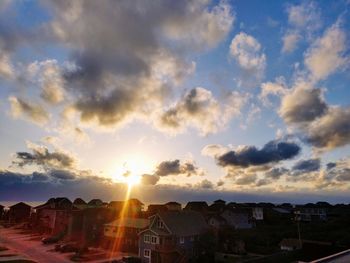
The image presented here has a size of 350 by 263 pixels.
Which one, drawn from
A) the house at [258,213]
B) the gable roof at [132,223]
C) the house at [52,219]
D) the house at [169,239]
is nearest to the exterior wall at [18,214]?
the house at [52,219]

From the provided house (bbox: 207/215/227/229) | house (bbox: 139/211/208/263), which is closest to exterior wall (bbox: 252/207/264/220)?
house (bbox: 207/215/227/229)

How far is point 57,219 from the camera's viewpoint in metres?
87.3

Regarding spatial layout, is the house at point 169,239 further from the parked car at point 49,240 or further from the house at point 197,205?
the house at point 197,205

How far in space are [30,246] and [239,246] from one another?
150 feet

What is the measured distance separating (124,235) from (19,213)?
65.5m

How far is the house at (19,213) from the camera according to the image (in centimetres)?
11362

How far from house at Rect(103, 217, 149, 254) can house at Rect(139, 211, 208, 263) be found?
6048mm

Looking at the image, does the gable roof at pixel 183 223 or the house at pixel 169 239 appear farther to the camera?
the gable roof at pixel 183 223

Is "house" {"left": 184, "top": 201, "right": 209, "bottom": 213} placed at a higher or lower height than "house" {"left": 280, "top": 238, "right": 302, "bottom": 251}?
higher

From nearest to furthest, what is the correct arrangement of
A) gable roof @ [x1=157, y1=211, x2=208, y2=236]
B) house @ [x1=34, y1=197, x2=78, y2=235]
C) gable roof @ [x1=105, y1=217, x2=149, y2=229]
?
gable roof @ [x1=157, y1=211, x2=208, y2=236], gable roof @ [x1=105, y1=217, x2=149, y2=229], house @ [x1=34, y1=197, x2=78, y2=235]

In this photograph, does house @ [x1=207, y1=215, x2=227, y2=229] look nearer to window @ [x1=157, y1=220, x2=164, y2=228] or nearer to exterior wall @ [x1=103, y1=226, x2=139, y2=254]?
exterior wall @ [x1=103, y1=226, x2=139, y2=254]

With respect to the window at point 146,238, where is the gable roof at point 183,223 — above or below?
above

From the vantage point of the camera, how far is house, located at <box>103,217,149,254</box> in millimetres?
65375

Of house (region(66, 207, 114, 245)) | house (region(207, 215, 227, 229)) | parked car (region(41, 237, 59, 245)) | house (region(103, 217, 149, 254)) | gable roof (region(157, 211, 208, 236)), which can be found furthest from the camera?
house (region(207, 215, 227, 229))
